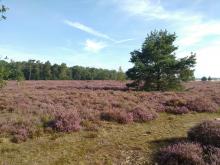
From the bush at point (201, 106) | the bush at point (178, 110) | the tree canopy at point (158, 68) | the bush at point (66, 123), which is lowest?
the bush at point (66, 123)

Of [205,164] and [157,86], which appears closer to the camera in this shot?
[205,164]

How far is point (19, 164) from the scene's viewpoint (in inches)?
377

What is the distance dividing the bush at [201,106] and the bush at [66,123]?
28.5 ft

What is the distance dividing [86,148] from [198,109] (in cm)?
1092

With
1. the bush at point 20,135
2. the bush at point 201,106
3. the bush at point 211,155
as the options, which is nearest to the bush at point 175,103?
the bush at point 201,106

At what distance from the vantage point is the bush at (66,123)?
44.5ft

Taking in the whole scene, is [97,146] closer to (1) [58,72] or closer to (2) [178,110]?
(2) [178,110]

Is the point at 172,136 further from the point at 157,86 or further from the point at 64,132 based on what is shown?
the point at 157,86

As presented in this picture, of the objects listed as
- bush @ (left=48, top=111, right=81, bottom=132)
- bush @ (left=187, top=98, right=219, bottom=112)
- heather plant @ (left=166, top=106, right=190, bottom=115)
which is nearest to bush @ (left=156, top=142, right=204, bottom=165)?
bush @ (left=48, top=111, right=81, bottom=132)

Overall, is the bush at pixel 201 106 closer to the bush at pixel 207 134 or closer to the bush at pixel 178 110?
the bush at pixel 178 110

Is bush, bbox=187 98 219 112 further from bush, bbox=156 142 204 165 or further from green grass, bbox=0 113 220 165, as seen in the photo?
bush, bbox=156 142 204 165

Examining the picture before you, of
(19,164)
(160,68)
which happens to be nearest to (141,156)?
(19,164)

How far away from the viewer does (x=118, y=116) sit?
1595 centimetres

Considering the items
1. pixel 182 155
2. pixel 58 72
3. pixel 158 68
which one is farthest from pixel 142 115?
pixel 58 72
